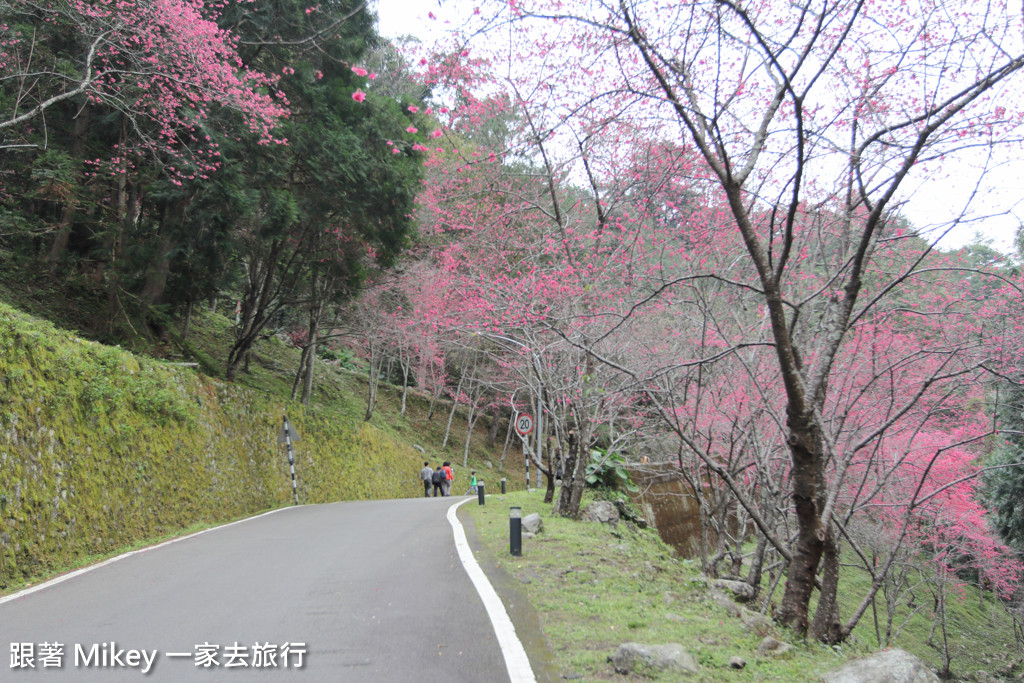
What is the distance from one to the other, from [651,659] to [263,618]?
10.6 feet

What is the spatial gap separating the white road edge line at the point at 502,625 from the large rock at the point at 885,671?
1.99 metres

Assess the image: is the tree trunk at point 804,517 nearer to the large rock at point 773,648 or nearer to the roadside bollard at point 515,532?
the large rock at point 773,648

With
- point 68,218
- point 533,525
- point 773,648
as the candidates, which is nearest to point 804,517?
point 773,648

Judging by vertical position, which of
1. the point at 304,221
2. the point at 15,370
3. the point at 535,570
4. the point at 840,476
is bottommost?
the point at 535,570

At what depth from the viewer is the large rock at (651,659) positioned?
13.9ft

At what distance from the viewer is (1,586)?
639 cm

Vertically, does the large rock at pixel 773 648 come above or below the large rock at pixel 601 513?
above

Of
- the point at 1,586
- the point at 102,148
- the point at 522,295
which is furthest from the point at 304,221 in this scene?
the point at 1,586

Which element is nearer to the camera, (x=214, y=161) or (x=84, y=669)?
(x=84, y=669)

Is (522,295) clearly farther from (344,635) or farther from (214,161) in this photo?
(344,635)

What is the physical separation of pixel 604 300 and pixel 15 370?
26.8ft

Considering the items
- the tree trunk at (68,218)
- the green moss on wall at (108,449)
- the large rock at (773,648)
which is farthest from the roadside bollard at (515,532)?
the tree trunk at (68,218)

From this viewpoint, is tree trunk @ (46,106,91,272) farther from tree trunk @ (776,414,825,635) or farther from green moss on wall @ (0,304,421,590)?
tree trunk @ (776,414,825,635)

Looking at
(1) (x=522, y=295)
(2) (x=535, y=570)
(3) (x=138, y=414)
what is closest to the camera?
(2) (x=535, y=570)
